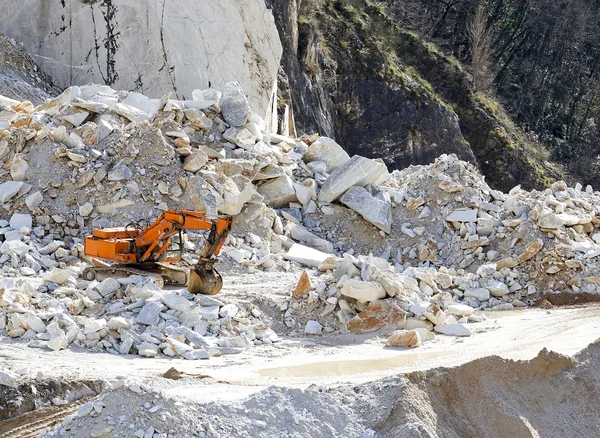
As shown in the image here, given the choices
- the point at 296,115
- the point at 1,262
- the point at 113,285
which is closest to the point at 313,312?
the point at 113,285

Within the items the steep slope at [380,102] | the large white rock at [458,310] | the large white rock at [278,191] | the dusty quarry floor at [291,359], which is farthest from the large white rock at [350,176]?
the steep slope at [380,102]

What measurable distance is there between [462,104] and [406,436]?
78.4 ft

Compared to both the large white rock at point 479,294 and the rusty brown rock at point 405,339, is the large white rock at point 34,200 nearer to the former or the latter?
the rusty brown rock at point 405,339

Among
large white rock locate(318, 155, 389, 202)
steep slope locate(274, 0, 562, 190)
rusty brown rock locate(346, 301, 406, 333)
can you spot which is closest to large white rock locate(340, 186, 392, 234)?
large white rock locate(318, 155, 389, 202)

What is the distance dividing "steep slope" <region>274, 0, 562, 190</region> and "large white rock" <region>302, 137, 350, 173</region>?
856 centimetres

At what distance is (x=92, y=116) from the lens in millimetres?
13312

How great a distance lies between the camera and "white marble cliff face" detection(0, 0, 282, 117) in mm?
17031

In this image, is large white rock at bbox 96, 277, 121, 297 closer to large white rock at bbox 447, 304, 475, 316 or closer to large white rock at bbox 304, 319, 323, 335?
large white rock at bbox 304, 319, 323, 335

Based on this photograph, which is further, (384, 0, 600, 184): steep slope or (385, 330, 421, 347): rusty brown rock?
(384, 0, 600, 184): steep slope

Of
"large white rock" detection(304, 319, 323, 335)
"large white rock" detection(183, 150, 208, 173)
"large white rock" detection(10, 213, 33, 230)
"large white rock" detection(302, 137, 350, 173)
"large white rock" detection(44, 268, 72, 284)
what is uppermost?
"large white rock" detection(183, 150, 208, 173)

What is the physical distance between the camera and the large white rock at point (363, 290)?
910 cm

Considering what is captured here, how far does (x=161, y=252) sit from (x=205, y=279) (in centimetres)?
79

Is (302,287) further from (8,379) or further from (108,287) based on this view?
(8,379)

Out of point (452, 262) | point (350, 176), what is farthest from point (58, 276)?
point (452, 262)
